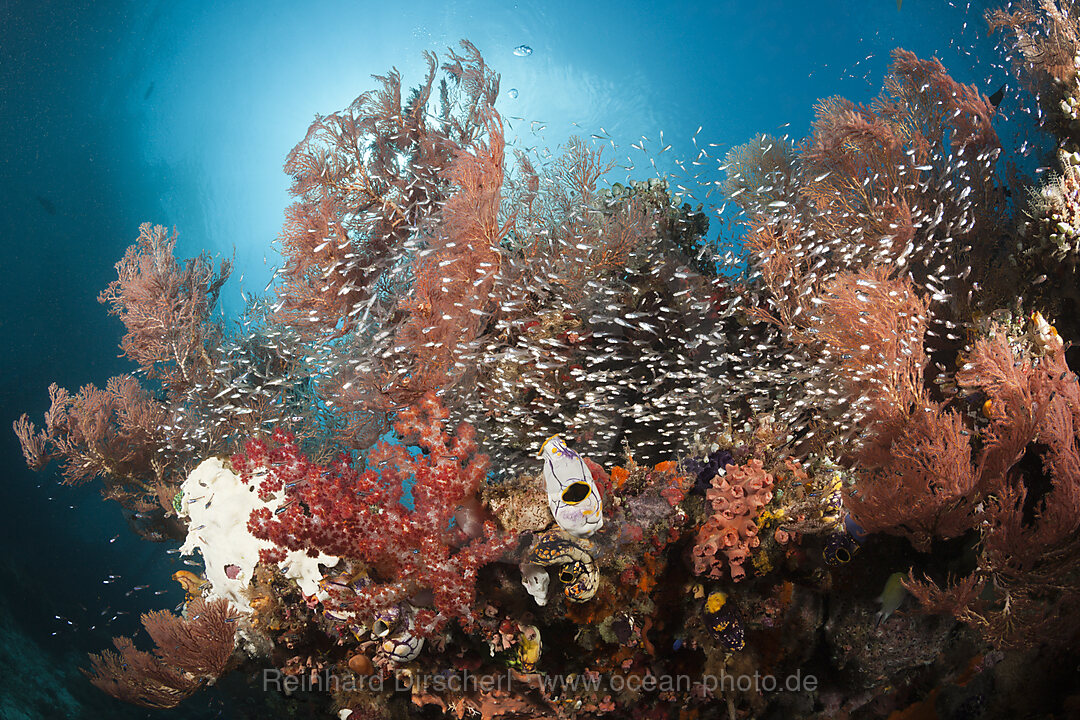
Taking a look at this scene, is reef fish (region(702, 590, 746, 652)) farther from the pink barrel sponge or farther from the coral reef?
the pink barrel sponge

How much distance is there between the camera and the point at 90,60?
2120 centimetres

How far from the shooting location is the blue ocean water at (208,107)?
54.9ft

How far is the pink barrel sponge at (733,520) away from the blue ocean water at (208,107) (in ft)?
51.6

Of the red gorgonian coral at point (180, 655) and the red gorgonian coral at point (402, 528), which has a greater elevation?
the red gorgonian coral at point (402, 528)

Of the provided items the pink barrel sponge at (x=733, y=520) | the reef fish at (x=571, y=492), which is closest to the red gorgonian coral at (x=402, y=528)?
the reef fish at (x=571, y=492)

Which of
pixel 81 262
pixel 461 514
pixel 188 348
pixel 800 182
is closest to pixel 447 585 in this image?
pixel 461 514

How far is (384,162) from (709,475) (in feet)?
16.6

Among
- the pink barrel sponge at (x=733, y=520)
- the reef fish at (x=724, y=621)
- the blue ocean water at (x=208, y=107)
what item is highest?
the blue ocean water at (x=208, y=107)

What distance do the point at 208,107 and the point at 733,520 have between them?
29247mm

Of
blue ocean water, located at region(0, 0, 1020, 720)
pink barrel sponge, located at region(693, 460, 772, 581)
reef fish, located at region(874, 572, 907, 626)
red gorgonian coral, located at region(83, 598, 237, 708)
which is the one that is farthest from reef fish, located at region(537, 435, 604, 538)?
blue ocean water, located at region(0, 0, 1020, 720)

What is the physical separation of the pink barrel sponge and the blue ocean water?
15.7m

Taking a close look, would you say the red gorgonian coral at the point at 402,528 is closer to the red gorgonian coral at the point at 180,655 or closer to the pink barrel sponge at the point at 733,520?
the red gorgonian coral at the point at 180,655

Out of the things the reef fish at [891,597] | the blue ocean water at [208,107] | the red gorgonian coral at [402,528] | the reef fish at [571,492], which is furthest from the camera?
the blue ocean water at [208,107]

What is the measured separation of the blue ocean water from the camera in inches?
658
